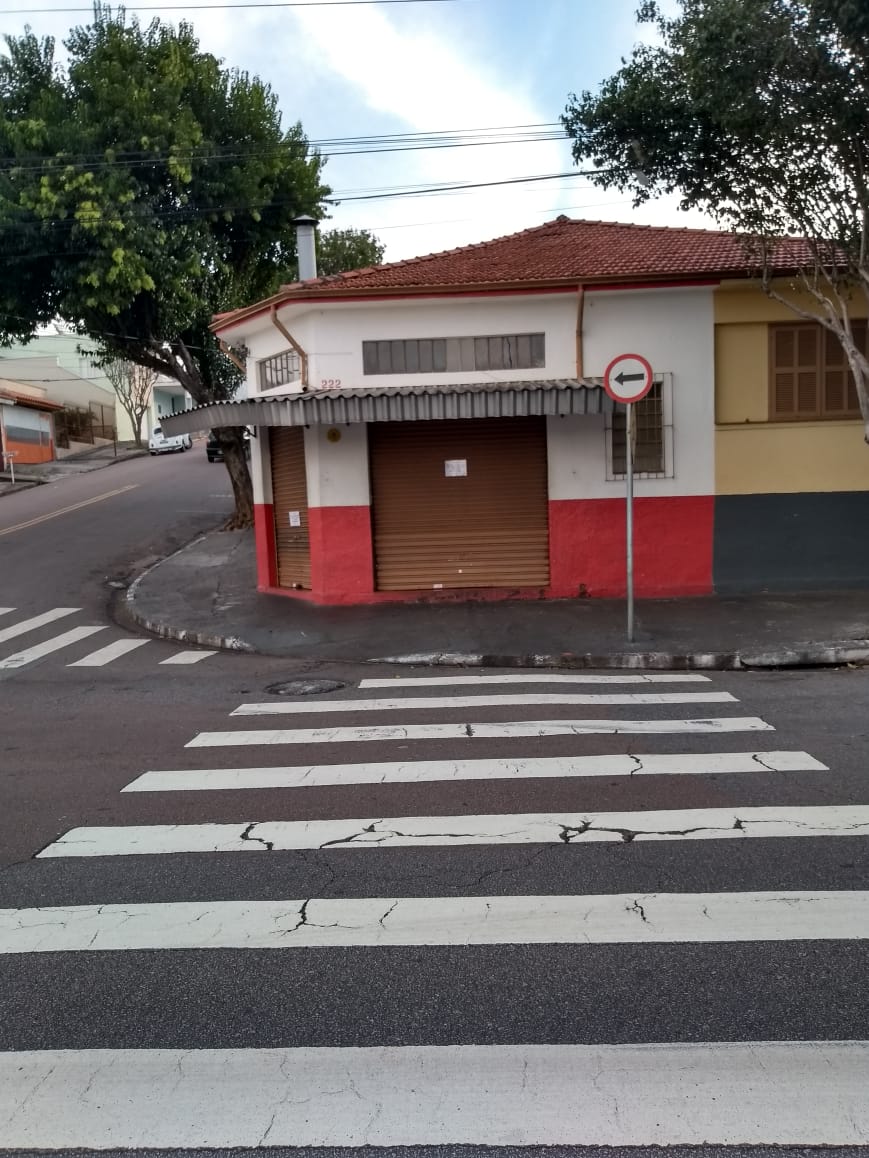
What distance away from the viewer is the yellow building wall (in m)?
13.8

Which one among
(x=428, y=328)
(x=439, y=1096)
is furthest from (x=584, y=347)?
(x=439, y=1096)

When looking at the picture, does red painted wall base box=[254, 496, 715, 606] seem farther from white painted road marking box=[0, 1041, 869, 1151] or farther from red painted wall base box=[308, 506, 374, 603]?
white painted road marking box=[0, 1041, 869, 1151]

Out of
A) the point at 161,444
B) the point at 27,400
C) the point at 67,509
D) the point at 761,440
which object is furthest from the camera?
the point at 161,444

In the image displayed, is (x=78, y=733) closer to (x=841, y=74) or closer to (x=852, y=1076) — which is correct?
(x=852, y=1076)

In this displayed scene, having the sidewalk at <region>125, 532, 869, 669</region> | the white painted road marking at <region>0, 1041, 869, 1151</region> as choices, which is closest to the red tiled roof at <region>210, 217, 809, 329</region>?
the sidewalk at <region>125, 532, 869, 669</region>

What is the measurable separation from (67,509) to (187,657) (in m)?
18.3

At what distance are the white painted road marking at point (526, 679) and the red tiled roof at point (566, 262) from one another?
5.88 m

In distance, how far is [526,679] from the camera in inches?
391

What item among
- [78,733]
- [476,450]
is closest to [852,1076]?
[78,733]

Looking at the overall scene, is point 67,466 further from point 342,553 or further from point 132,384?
point 342,553

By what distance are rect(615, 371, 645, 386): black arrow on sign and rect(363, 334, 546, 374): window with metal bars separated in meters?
2.71

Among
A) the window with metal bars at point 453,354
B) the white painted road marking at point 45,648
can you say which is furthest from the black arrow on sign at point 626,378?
the white painted road marking at point 45,648

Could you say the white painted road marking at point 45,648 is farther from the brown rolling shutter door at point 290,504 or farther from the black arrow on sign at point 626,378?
the black arrow on sign at point 626,378

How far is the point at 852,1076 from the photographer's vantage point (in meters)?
3.10
